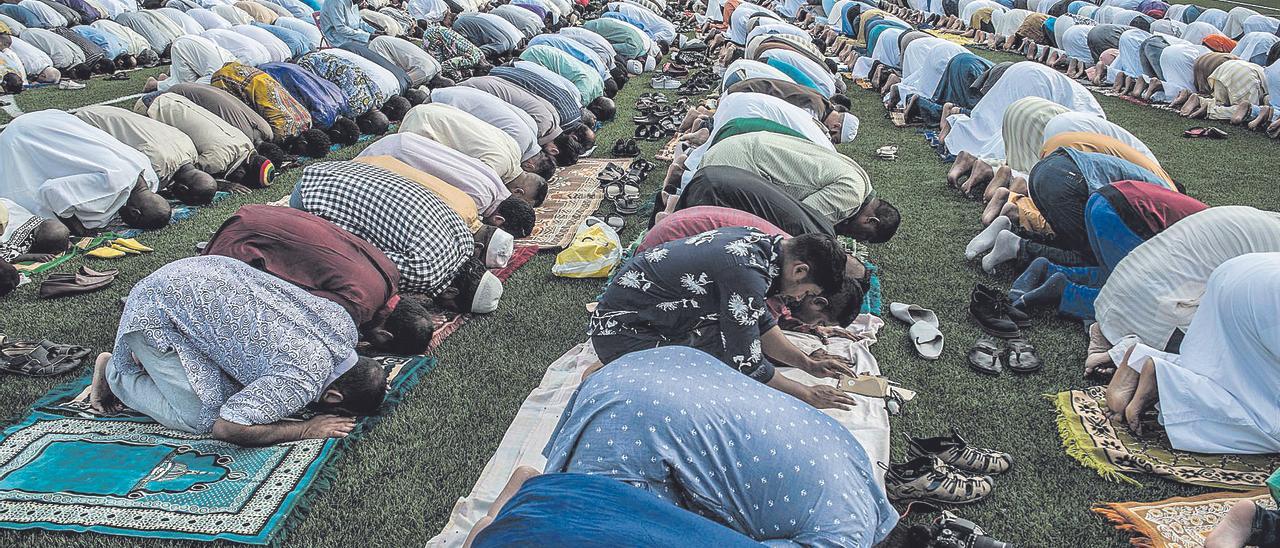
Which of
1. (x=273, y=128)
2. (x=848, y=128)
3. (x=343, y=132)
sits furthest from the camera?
(x=848, y=128)

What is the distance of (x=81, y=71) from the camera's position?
411 inches

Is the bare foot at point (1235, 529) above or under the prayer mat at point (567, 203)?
above

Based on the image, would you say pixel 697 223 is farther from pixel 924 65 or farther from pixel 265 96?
pixel 924 65

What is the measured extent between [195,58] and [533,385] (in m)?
7.13

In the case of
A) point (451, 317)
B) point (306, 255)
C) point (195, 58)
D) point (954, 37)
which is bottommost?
point (954, 37)

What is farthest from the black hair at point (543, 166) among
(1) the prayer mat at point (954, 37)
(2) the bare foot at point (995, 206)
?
(1) the prayer mat at point (954, 37)

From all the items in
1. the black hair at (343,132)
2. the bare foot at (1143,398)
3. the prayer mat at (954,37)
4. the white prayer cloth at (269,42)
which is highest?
the bare foot at (1143,398)

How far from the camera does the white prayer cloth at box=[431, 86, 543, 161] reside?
662 centimetres

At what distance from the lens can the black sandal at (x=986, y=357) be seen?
3.79 metres

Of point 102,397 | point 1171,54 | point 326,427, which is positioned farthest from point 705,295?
point 1171,54

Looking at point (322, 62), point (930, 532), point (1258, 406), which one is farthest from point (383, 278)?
point (322, 62)

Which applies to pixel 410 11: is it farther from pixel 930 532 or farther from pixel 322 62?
pixel 930 532

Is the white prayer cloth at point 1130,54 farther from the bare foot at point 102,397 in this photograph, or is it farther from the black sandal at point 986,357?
the bare foot at point 102,397

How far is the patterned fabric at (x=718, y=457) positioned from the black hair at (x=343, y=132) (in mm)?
6075
